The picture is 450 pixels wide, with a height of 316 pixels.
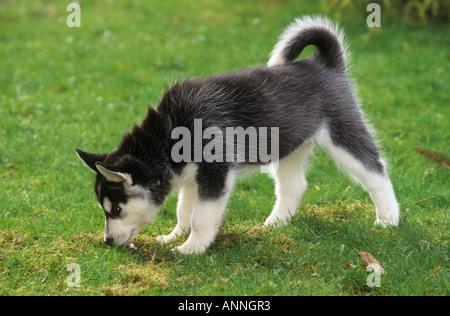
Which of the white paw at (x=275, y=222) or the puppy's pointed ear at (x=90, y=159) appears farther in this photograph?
the white paw at (x=275, y=222)

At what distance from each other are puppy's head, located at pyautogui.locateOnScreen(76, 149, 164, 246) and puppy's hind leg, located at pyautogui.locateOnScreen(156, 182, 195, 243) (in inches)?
16.9

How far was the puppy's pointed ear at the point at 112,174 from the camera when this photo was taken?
4.29 metres

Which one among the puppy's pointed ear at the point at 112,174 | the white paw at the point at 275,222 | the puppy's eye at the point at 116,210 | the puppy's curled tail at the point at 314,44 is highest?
the puppy's curled tail at the point at 314,44

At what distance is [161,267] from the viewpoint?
4512mm

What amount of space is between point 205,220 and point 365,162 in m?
1.58

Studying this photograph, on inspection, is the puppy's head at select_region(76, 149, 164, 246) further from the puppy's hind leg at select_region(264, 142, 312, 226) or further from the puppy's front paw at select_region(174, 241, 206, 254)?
the puppy's hind leg at select_region(264, 142, 312, 226)

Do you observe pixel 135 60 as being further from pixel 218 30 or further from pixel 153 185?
pixel 153 185

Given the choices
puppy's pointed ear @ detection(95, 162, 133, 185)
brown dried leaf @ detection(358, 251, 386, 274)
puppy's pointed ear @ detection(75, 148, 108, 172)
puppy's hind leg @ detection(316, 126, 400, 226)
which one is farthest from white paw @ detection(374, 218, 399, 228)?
puppy's pointed ear @ detection(75, 148, 108, 172)

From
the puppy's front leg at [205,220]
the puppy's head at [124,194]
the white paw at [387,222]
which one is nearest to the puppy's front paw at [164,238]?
the puppy's front leg at [205,220]

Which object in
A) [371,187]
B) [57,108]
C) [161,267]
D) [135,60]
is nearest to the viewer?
[161,267]

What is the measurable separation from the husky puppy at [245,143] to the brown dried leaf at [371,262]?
0.78 m

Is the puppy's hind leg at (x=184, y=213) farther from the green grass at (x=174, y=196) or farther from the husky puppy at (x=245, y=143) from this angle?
the green grass at (x=174, y=196)

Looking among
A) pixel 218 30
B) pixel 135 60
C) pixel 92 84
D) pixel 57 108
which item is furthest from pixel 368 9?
pixel 57 108

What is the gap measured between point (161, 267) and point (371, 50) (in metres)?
7.49
